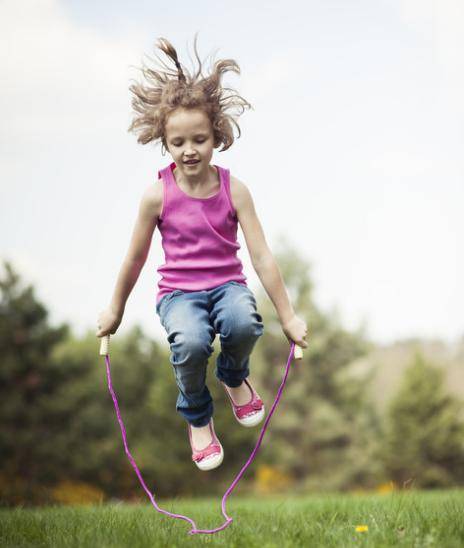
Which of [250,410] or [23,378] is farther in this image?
[23,378]

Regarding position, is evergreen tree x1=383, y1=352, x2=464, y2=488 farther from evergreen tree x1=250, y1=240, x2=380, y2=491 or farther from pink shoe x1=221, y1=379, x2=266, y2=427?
pink shoe x1=221, y1=379, x2=266, y2=427

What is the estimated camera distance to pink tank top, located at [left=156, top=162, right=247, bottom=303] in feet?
13.4

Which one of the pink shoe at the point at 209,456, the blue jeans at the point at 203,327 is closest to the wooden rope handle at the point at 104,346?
the blue jeans at the point at 203,327

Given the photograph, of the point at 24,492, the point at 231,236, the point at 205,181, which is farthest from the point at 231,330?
the point at 24,492

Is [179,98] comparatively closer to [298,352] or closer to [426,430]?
[298,352]

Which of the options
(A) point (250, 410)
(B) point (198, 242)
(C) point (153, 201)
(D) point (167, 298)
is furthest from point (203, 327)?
(A) point (250, 410)

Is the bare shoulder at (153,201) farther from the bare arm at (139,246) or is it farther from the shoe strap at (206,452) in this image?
the shoe strap at (206,452)

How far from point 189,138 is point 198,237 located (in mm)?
602

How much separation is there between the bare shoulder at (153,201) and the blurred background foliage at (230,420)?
67.4 ft

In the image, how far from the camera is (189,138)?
391 cm

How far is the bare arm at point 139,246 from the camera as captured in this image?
13.5 ft

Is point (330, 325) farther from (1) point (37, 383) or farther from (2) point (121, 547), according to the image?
(2) point (121, 547)

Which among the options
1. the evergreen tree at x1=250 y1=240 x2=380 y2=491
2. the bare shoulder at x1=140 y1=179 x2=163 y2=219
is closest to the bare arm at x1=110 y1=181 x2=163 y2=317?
the bare shoulder at x1=140 y1=179 x2=163 y2=219

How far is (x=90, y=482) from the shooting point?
28.0 meters
